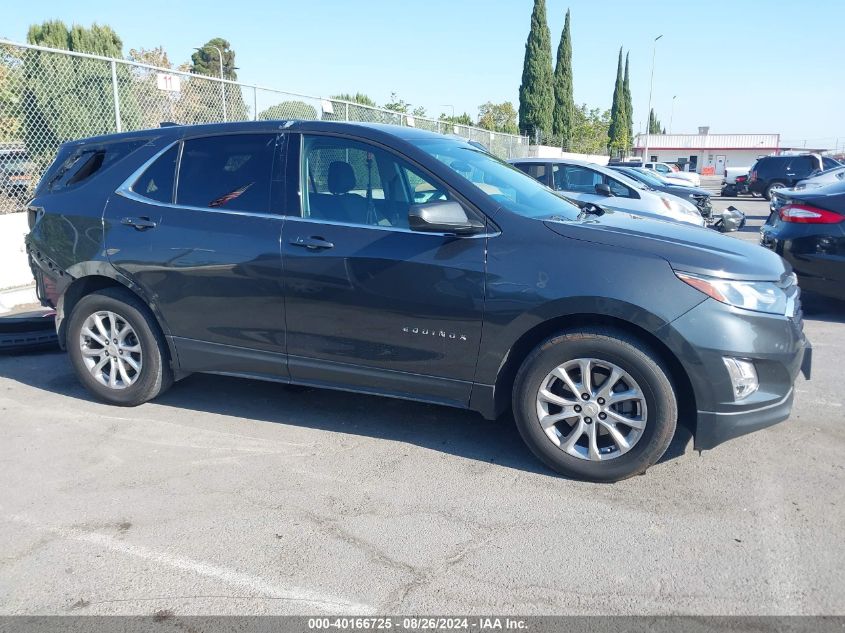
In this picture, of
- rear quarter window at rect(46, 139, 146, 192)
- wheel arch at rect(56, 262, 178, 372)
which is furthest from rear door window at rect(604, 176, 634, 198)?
wheel arch at rect(56, 262, 178, 372)

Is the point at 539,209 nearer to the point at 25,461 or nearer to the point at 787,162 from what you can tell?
the point at 25,461

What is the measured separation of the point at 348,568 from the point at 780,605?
1.74m

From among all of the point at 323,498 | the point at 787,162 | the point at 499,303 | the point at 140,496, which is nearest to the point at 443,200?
the point at 499,303

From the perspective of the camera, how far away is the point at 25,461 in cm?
391

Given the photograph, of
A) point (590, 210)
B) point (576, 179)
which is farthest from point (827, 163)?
point (590, 210)

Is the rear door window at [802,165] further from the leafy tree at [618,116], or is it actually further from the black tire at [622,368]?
the leafy tree at [618,116]

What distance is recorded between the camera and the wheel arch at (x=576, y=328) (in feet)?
11.4

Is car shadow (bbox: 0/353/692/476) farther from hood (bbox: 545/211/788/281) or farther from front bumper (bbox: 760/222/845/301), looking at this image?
front bumper (bbox: 760/222/845/301)

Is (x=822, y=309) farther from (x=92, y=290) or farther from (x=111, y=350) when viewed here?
(x=92, y=290)

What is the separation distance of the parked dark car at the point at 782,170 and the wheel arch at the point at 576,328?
895 inches

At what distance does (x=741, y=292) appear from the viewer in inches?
133

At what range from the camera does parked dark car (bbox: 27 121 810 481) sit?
3410 millimetres

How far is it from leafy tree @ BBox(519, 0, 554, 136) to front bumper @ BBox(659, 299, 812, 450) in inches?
1813

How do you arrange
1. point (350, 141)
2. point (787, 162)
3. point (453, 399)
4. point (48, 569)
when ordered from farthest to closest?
point (787, 162), point (350, 141), point (453, 399), point (48, 569)
